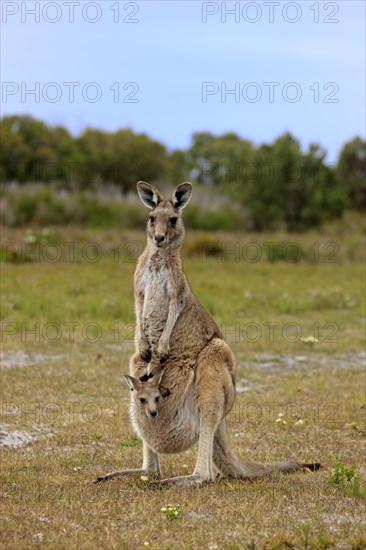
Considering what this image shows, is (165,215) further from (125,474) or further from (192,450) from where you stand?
(192,450)

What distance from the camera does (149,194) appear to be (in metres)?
6.36

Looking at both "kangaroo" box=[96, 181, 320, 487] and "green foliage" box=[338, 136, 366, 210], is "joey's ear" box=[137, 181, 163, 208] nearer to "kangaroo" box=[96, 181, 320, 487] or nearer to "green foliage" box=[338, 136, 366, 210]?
"kangaroo" box=[96, 181, 320, 487]

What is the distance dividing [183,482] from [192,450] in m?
1.84

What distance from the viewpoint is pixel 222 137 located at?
62.0 metres

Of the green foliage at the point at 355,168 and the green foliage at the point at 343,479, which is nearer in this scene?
the green foliage at the point at 343,479

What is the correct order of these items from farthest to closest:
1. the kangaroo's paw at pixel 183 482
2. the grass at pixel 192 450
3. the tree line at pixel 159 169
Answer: the tree line at pixel 159 169
the kangaroo's paw at pixel 183 482
the grass at pixel 192 450

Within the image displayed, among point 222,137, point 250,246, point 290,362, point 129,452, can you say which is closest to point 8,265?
point 250,246

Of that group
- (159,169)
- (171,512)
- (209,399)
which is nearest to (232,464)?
(209,399)

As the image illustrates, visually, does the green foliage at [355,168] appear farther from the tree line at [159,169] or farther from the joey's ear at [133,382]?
the joey's ear at [133,382]

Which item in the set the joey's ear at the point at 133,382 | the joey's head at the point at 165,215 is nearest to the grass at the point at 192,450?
the joey's ear at the point at 133,382

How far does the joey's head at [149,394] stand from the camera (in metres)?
5.62

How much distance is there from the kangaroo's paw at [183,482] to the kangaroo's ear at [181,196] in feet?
6.39

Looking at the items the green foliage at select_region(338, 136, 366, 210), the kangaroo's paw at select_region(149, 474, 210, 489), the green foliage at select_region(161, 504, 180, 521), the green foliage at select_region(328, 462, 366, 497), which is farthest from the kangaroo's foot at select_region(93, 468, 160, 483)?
the green foliage at select_region(338, 136, 366, 210)

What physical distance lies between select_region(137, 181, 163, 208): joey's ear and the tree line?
82.0 feet
